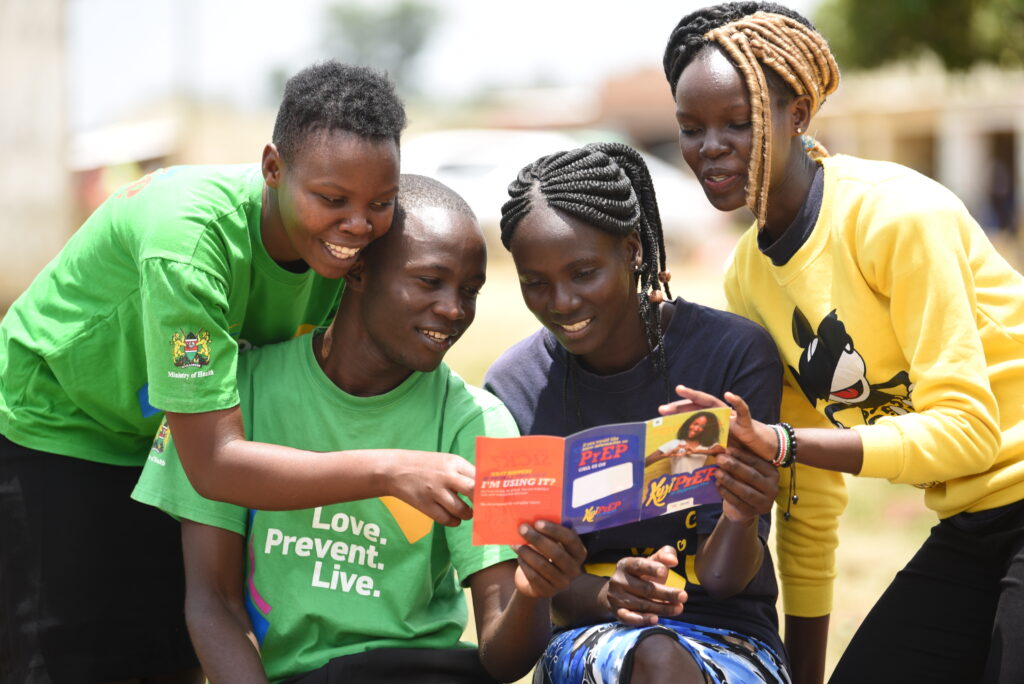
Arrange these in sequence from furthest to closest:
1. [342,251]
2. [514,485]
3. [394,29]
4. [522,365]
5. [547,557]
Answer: [394,29]
[522,365]
[342,251]
[547,557]
[514,485]

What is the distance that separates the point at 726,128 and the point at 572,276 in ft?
1.88

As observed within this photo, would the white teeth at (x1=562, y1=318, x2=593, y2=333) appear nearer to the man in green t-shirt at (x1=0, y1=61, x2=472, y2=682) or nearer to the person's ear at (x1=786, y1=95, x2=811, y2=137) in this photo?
the man in green t-shirt at (x1=0, y1=61, x2=472, y2=682)

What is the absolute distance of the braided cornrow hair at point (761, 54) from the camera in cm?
318

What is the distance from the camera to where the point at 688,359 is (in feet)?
10.5

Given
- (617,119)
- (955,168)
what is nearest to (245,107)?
(617,119)

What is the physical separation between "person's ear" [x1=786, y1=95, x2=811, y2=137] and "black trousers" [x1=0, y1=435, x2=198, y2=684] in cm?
199

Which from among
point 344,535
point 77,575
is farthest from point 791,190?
point 77,575

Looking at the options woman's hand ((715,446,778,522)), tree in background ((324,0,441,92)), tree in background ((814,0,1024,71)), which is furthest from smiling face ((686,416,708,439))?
tree in background ((324,0,441,92))

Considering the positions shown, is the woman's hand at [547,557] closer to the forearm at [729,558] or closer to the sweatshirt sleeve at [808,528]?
the forearm at [729,558]

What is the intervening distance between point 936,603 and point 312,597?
1640 mm

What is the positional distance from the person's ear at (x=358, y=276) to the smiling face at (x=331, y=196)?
0.11 m

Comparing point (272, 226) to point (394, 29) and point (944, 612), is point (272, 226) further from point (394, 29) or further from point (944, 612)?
point (394, 29)

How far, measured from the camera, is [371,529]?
3.03m

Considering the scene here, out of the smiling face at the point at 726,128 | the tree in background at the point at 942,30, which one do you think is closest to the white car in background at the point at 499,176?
the tree in background at the point at 942,30
